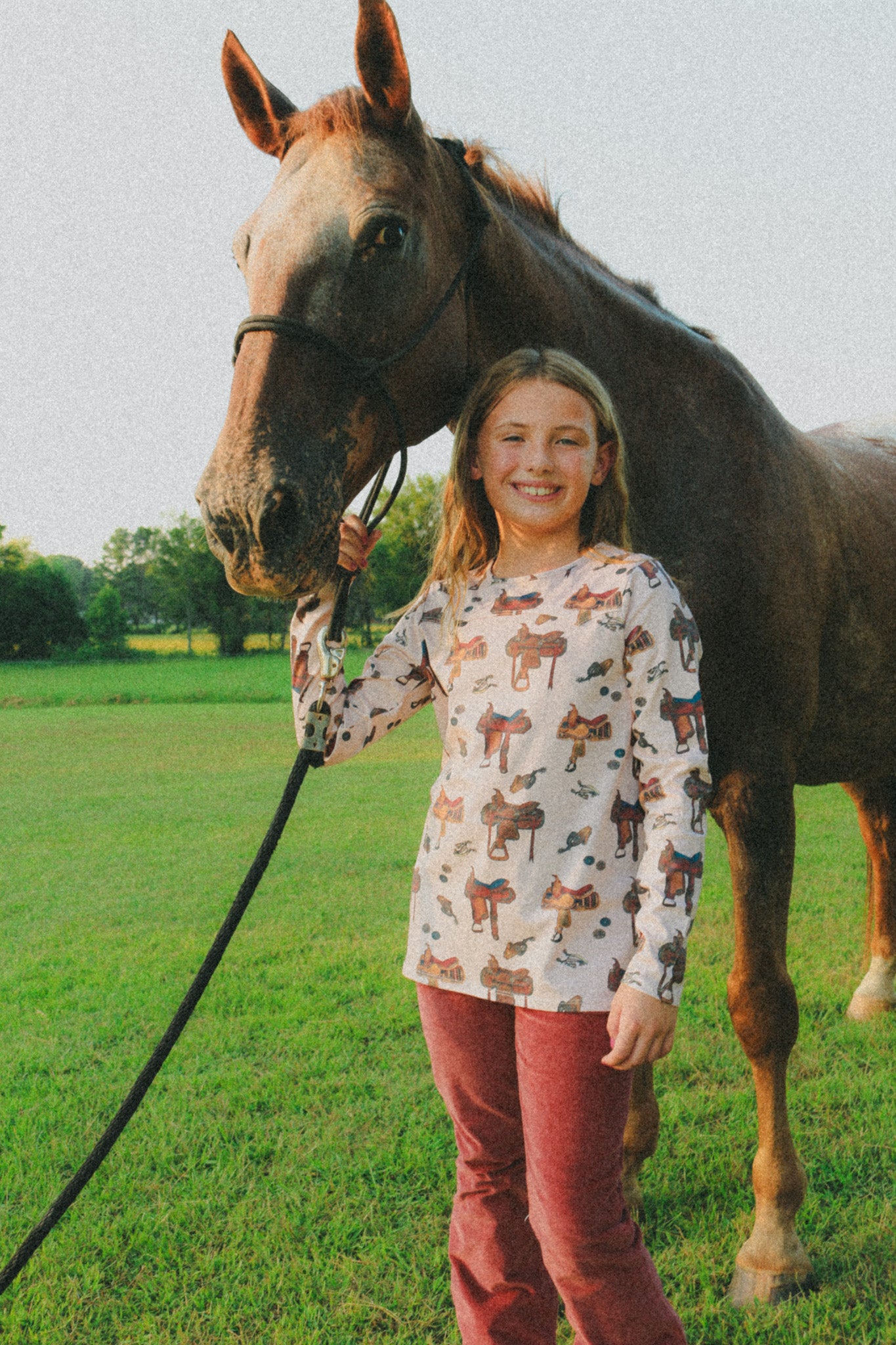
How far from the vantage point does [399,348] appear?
1671 mm

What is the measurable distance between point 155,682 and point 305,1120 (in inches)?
1000

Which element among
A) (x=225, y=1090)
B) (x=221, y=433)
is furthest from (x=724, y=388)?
(x=225, y=1090)

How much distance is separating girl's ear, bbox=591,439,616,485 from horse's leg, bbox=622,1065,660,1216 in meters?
1.66

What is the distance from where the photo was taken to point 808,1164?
8.86 feet

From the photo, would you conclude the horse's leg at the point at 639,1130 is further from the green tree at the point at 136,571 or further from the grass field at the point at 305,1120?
the green tree at the point at 136,571

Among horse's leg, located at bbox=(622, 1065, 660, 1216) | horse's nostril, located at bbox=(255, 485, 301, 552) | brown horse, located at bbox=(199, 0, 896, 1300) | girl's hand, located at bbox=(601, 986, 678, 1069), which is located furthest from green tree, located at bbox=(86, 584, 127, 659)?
girl's hand, located at bbox=(601, 986, 678, 1069)

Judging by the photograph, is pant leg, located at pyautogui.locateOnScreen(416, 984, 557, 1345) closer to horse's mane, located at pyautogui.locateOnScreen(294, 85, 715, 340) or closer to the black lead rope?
the black lead rope

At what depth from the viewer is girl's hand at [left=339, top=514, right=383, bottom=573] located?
5.44 feet

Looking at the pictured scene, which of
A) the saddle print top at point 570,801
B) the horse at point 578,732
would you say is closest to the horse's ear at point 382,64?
the saddle print top at point 570,801

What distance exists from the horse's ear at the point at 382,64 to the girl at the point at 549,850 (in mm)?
488

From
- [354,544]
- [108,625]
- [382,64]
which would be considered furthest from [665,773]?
[108,625]

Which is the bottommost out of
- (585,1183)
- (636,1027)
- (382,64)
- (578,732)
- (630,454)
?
(585,1183)

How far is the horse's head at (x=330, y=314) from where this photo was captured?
1443 mm

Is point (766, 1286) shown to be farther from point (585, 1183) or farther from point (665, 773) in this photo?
point (665, 773)
